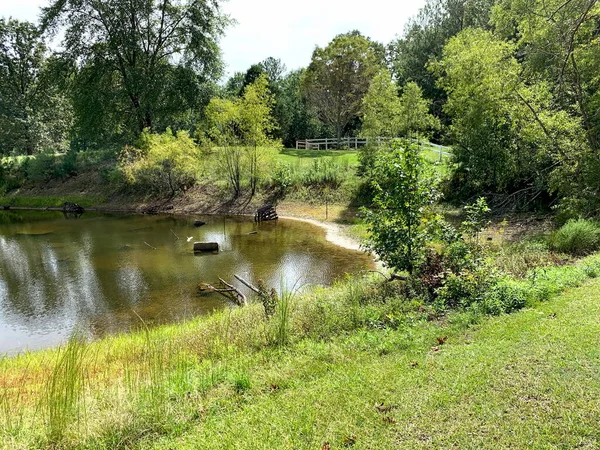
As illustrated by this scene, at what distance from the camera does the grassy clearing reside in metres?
3.51

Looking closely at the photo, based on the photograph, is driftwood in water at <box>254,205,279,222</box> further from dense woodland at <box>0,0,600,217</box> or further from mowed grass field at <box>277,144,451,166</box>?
mowed grass field at <box>277,144,451,166</box>

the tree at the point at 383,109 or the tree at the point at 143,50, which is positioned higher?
the tree at the point at 143,50

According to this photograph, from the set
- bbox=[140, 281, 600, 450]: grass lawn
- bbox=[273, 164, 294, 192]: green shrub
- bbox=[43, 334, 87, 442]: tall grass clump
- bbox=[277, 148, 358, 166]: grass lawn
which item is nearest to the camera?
bbox=[140, 281, 600, 450]: grass lawn

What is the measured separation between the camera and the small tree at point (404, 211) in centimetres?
786

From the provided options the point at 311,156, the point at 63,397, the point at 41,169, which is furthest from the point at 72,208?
the point at 63,397

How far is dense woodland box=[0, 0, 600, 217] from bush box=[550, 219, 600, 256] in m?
2.29

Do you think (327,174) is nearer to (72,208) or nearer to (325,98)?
(325,98)

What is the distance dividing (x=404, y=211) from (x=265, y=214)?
16.9m

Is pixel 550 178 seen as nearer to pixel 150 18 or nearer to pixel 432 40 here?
pixel 432 40

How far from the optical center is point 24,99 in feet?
137

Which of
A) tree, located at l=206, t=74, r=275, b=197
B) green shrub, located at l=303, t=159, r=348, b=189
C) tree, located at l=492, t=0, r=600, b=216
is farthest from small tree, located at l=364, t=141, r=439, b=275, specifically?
tree, located at l=206, t=74, r=275, b=197

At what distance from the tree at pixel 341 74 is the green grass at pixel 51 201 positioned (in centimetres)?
2261

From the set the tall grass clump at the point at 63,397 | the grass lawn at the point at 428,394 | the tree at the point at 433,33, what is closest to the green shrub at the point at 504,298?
the grass lawn at the point at 428,394

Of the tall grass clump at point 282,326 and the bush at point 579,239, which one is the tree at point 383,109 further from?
the tall grass clump at point 282,326
